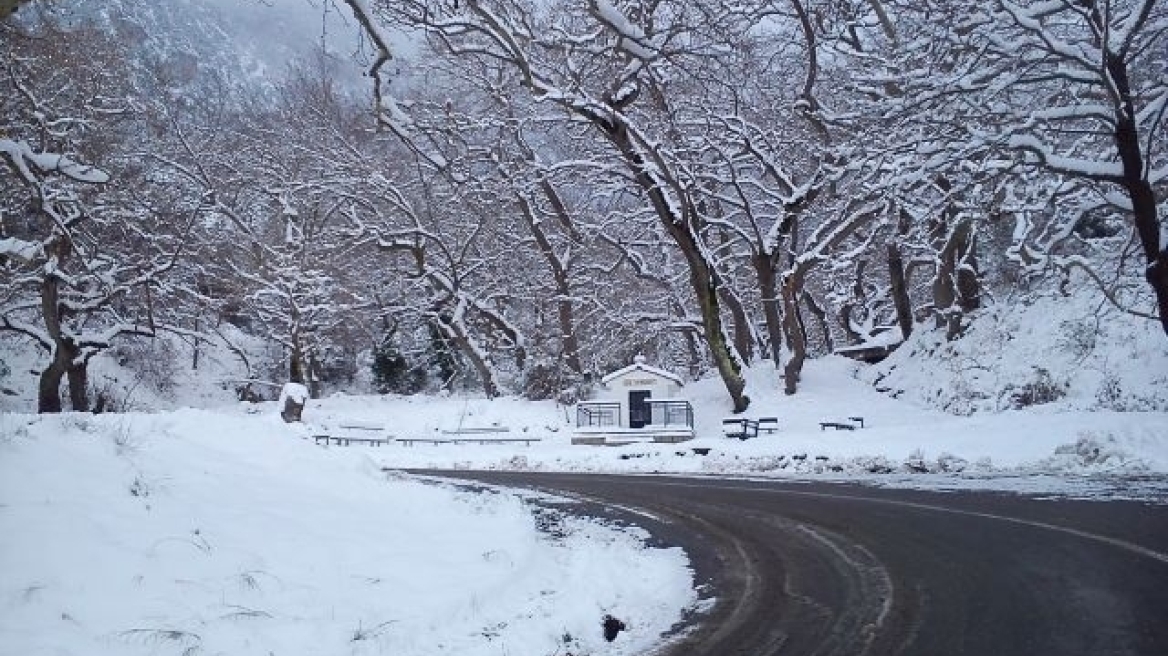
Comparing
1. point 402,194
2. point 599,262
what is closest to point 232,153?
point 402,194

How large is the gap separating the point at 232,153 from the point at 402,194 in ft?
27.0

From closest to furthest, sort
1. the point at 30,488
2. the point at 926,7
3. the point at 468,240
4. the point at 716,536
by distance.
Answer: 1. the point at 30,488
2. the point at 716,536
3. the point at 926,7
4. the point at 468,240

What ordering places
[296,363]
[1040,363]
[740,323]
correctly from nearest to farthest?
[1040,363], [740,323], [296,363]

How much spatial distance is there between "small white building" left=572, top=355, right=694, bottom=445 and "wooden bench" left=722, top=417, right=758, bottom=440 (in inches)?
66.7

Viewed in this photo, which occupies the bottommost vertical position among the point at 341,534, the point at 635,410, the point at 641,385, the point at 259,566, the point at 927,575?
the point at 927,575

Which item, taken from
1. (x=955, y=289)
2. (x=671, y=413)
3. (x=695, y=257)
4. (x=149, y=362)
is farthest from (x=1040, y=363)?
(x=149, y=362)

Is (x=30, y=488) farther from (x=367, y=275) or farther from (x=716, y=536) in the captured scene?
(x=367, y=275)

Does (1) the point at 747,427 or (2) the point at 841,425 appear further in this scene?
(1) the point at 747,427

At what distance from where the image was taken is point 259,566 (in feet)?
25.8

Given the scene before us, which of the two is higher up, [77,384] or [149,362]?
[149,362]

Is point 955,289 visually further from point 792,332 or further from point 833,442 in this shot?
point 833,442

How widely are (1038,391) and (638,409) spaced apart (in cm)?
1299

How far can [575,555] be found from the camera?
11.0 meters

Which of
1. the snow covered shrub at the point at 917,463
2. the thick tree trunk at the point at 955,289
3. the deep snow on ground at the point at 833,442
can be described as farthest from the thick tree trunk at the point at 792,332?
the snow covered shrub at the point at 917,463
